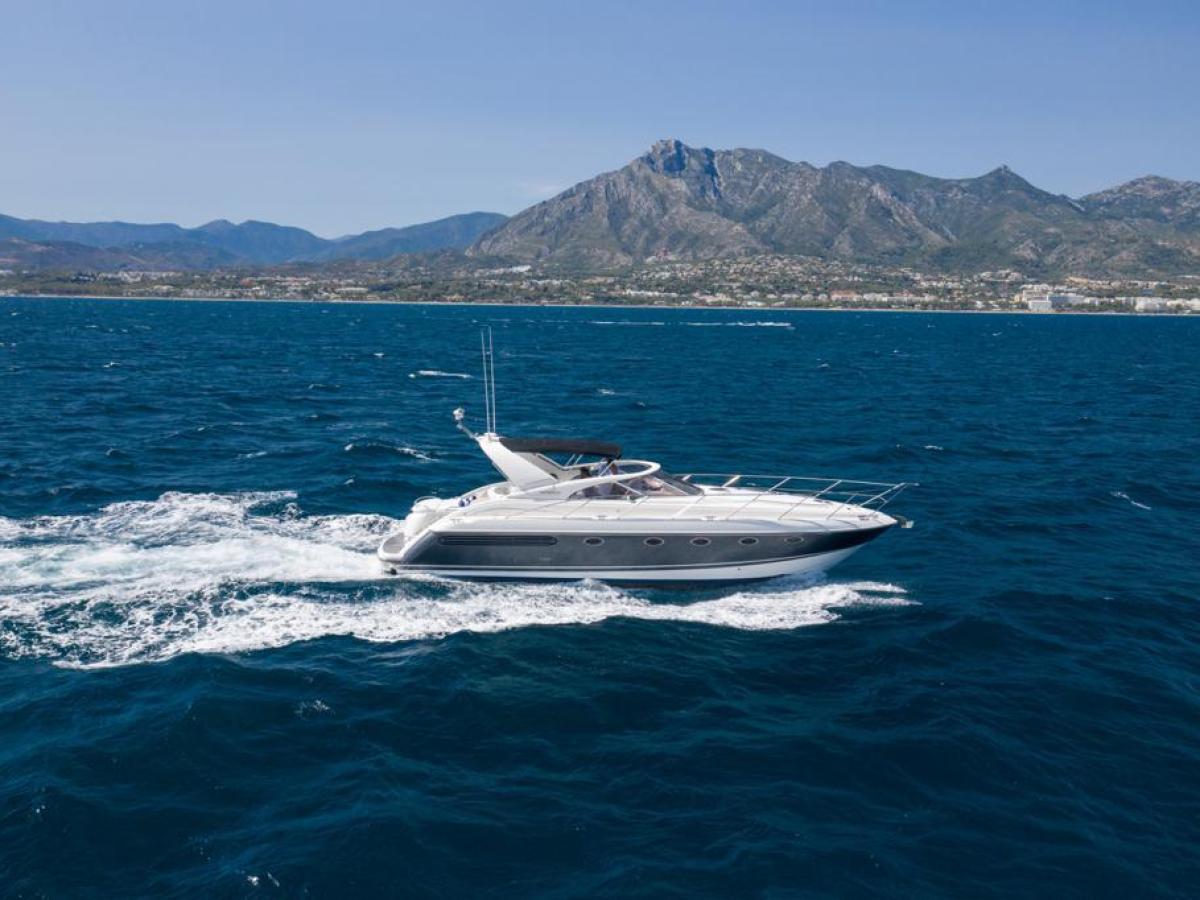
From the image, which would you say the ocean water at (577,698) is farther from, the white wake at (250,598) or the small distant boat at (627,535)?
the small distant boat at (627,535)

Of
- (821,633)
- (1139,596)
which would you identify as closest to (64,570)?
(821,633)

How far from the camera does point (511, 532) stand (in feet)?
73.7

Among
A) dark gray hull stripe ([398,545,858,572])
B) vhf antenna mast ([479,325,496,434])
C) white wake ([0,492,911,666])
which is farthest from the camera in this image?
vhf antenna mast ([479,325,496,434])

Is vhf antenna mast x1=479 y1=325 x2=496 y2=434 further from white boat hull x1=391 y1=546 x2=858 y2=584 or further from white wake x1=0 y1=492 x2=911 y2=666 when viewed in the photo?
white wake x1=0 y1=492 x2=911 y2=666

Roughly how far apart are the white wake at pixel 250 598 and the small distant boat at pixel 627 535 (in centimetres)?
60

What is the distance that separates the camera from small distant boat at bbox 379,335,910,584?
73.5 ft

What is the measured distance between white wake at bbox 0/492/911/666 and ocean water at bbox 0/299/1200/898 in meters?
0.11

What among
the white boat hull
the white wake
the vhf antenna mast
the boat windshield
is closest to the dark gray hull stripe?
the white boat hull

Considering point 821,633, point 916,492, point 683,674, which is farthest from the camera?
point 916,492

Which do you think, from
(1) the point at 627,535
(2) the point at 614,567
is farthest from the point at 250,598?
(1) the point at 627,535

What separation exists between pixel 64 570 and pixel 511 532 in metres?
12.3

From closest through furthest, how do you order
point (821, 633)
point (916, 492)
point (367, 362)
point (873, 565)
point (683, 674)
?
point (683, 674)
point (821, 633)
point (873, 565)
point (916, 492)
point (367, 362)

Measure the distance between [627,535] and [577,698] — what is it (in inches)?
239

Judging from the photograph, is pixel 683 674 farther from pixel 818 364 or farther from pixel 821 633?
pixel 818 364
